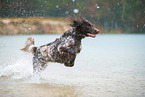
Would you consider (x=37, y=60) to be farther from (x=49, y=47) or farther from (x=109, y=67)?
(x=109, y=67)

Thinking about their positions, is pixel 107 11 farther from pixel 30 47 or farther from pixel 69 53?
pixel 69 53

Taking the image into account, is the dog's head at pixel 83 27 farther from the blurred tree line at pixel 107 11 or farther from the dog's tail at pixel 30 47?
the blurred tree line at pixel 107 11

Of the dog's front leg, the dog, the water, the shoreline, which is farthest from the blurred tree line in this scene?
the dog's front leg

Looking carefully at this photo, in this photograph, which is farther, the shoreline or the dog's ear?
the shoreline

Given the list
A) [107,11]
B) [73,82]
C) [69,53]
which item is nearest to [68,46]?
[69,53]

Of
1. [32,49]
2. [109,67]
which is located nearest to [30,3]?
[109,67]

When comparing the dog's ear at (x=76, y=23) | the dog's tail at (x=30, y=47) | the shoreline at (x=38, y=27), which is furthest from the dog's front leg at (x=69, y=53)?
the shoreline at (x=38, y=27)

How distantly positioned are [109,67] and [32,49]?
3.62 m

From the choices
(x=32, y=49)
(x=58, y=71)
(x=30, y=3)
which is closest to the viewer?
(x=32, y=49)

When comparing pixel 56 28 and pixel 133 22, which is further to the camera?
pixel 133 22

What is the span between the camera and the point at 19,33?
3281cm

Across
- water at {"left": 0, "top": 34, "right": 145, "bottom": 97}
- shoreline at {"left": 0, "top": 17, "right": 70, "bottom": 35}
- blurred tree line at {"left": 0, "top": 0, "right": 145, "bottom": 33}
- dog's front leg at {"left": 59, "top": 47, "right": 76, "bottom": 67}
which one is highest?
blurred tree line at {"left": 0, "top": 0, "right": 145, "bottom": 33}

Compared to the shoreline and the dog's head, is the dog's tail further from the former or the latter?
the shoreline

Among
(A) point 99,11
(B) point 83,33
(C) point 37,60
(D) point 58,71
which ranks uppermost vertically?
(A) point 99,11
